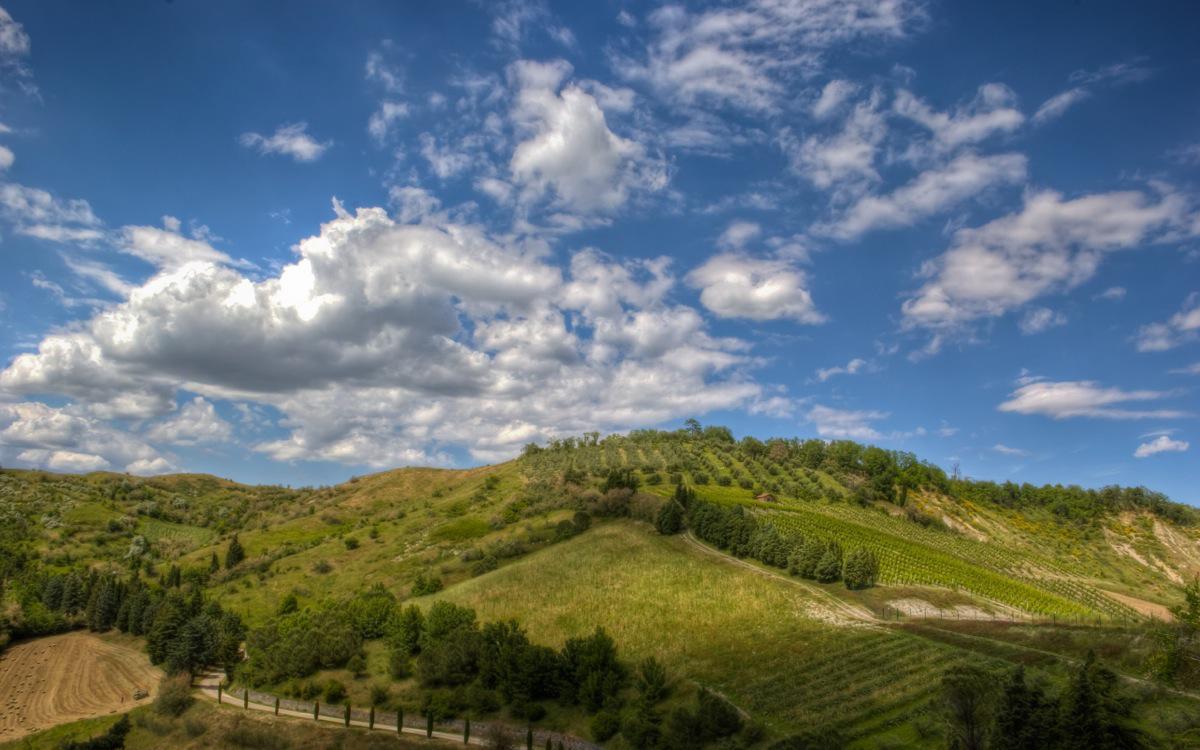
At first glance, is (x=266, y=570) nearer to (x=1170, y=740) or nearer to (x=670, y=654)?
(x=670, y=654)

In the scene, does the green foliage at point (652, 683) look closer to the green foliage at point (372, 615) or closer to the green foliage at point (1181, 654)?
the green foliage at point (1181, 654)

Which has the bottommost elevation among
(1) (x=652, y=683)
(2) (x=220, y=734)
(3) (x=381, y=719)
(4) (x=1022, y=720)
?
(2) (x=220, y=734)

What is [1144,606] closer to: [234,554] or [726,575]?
[726,575]

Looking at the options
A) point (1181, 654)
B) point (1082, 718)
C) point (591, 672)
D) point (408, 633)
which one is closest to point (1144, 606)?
point (1181, 654)

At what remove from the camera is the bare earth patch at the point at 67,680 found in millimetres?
86738

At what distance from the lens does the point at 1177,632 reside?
1775 inches

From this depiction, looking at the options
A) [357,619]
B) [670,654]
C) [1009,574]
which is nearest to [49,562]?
[357,619]

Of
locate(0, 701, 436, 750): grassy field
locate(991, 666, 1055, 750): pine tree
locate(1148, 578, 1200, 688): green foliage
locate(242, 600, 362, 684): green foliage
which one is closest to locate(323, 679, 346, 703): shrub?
locate(0, 701, 436, 750): grassy field

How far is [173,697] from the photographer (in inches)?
3354

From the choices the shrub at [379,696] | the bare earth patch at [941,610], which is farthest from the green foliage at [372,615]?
the bare earth patch at [941,610]

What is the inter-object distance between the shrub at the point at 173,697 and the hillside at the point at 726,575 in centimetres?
979

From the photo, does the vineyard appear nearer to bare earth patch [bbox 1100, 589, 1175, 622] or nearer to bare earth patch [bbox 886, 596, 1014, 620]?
bare earth patch [bbox 1100, 589, 1175, 622]

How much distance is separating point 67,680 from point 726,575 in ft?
367

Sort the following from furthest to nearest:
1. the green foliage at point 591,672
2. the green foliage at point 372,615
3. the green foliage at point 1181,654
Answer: the green foliage at point 372,615
the green foliage at point 591,672
the green foliage at point 1181,654
